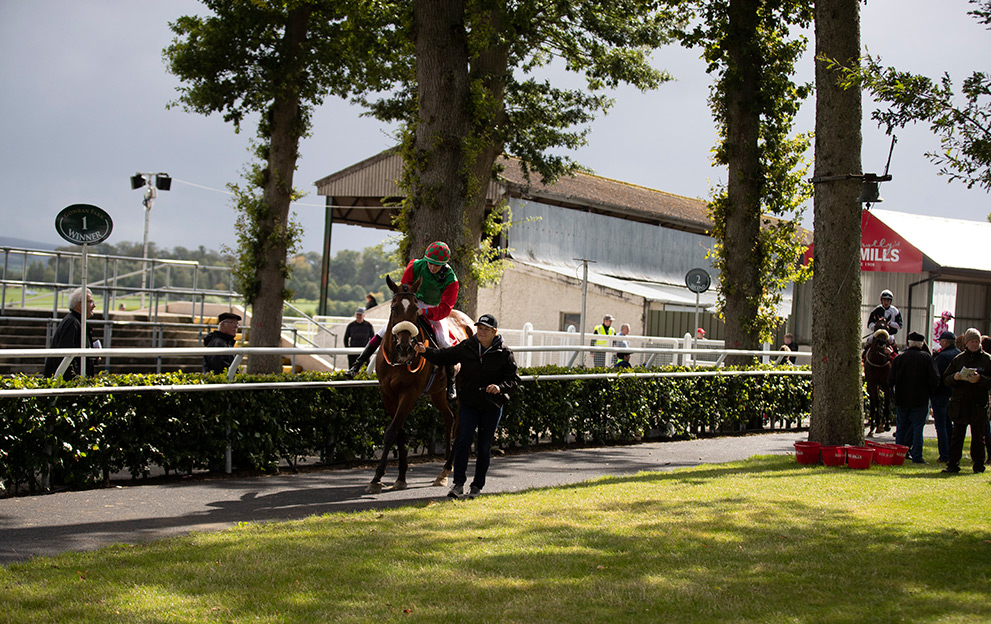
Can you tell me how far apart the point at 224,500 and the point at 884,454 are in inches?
319

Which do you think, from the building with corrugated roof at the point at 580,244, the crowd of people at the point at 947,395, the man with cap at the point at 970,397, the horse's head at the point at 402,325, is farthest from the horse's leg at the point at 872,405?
the building with corrugated roof at the point at 580,244

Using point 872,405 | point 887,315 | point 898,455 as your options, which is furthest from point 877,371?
point 898,455

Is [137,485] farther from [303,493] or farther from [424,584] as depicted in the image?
[424,584]

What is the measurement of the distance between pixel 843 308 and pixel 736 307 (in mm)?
5649

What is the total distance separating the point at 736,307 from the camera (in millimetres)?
17781

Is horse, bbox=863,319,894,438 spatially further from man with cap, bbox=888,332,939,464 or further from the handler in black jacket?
the handler in black jacket

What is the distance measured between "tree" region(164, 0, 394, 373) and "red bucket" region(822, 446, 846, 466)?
492 inches

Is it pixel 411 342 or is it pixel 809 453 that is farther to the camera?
pixel 809 453

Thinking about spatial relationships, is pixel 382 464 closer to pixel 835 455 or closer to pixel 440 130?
pixel 440 130

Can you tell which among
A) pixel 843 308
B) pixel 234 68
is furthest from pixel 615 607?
pixel 234 68

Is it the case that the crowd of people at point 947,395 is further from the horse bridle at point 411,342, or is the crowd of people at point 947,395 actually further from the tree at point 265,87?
the tree at point 265,87

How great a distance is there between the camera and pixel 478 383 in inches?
362

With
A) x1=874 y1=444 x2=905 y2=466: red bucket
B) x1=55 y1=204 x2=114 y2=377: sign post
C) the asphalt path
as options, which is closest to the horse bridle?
the asphalt path

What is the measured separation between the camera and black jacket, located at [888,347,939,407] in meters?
12.9
